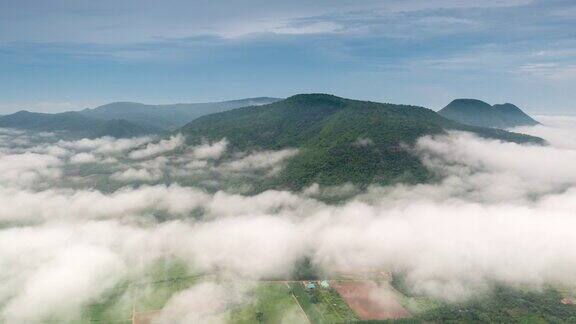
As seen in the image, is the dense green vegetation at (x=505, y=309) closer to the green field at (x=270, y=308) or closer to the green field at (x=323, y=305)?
the green field at (x=323, y=305)

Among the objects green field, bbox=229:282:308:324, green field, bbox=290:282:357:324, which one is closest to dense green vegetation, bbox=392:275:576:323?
green field, bbox=290:282:357:324

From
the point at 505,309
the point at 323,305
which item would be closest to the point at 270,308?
the point at 323,305

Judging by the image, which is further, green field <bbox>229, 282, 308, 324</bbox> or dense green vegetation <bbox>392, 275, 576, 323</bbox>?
green field <bbox>229, 282, 308, 324</bbox>

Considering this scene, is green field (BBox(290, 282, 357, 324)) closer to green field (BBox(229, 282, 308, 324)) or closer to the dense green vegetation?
green field (BBox(229, 282, 308, 324))

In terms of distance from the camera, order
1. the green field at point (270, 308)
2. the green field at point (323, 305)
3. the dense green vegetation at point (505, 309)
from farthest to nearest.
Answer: the green field at point (323, 305)
the green field at point (270, 308)
the dense green vegetation at point (505, 309)

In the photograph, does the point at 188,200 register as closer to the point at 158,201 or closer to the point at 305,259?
the point at 158,201

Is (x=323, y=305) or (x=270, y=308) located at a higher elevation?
(x=323, y=305)

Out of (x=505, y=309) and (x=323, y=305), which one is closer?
(x=505, y=309)

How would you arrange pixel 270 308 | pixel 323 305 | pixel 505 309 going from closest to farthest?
pixel 505 309 < pixel 270 308 < pixel 323 305

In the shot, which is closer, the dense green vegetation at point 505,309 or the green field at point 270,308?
the dense green vegetation at point 505,309

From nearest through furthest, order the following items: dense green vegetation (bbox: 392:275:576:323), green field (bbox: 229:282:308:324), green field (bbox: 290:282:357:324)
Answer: dense green vegetation (bbox: 392:275:576:323) → green field (bbox: 229:282:308:324) → green field (bbox: 290:282:357:324)

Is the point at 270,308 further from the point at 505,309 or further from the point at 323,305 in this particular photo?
the point at 505,309

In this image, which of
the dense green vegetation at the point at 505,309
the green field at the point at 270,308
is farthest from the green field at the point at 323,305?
the dense green vegetation at the point at 505,309
